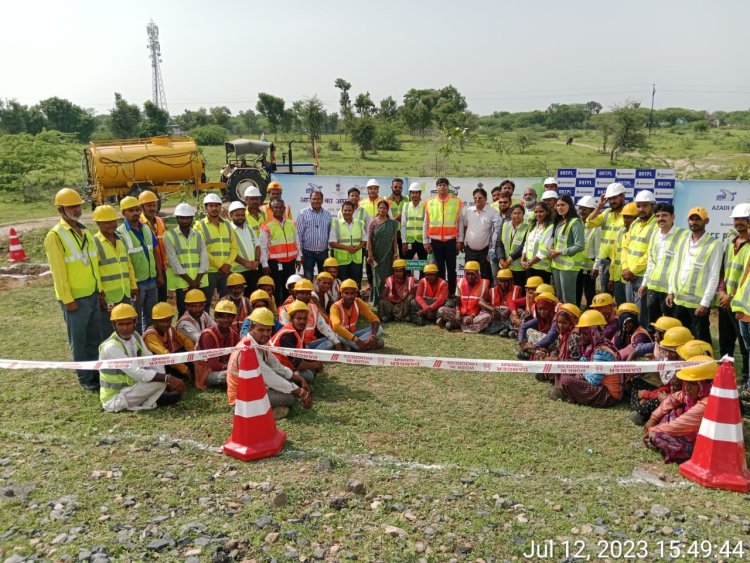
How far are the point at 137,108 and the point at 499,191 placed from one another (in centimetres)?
5253

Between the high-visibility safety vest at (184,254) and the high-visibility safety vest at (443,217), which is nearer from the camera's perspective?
the high-visibility safety vest at (184,254)

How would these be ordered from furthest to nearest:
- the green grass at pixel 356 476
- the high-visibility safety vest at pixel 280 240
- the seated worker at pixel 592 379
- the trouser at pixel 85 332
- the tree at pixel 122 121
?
1. the tree at pixel 122 121
2. the high-visibility safety vest at pixel 280 240
3. the trouser at pixel 85 332
4. the seated worker at pixel 592 379
5. the green grass at pixel 356 476

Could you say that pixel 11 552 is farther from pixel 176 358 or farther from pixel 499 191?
pixel 499 191

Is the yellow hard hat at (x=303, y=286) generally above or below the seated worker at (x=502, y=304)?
above

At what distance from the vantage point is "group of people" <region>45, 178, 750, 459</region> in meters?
5.64

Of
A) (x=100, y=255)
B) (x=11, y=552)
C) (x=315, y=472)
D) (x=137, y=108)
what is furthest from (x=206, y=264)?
(x=137, y=108)

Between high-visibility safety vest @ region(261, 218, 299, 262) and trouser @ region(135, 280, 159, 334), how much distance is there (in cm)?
187

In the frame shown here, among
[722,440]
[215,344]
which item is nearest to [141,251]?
[215,344]

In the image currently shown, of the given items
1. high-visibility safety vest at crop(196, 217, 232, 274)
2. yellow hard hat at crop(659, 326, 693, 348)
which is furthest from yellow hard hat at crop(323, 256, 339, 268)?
yellow hard hat at crop(659, 326, 693, 348)

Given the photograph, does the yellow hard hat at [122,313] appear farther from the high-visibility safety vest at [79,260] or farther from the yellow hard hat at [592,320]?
the yellow hard hat at [592,320]

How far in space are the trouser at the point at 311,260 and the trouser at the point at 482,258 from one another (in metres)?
2.36

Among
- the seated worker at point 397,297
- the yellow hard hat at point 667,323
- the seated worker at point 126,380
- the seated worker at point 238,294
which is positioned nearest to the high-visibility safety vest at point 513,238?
the seated worker at point 397,297

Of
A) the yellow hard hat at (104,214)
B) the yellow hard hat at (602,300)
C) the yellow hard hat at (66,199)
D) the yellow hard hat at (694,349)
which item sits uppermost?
the yellow hard hat at (66,199)

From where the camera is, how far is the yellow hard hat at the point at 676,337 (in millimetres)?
5184
